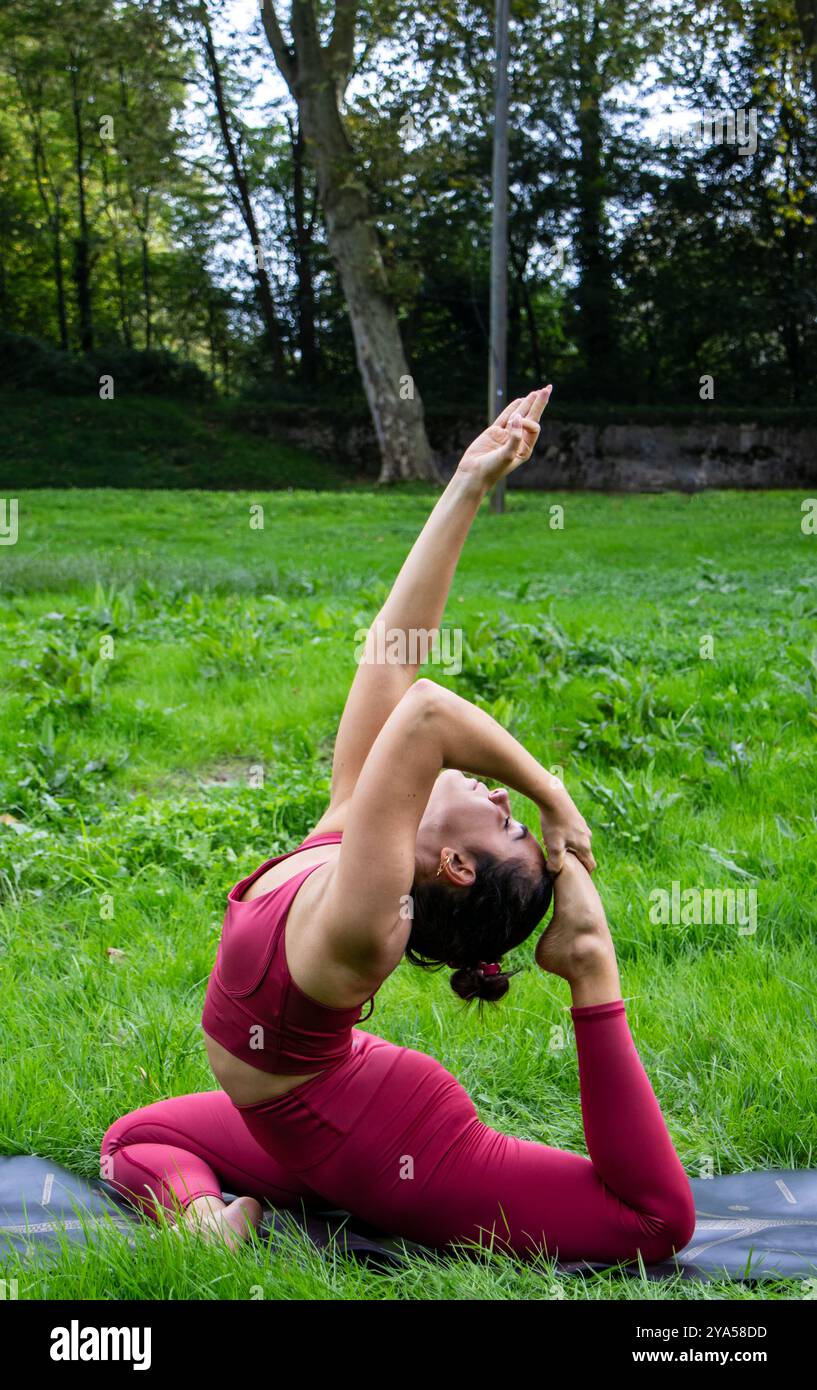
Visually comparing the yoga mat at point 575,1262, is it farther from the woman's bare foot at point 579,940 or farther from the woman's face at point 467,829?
the woman's face at point 467,829

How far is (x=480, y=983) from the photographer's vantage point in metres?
2.69

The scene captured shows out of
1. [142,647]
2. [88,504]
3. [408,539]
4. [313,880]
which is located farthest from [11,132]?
[313,880]

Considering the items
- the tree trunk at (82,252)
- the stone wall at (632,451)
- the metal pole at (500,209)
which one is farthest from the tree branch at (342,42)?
the tree trunk at (82,252)

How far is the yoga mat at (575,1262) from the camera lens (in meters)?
2.61

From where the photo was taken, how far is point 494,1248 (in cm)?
263

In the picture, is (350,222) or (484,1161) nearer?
(484,1161)

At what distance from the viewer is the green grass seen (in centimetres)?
323

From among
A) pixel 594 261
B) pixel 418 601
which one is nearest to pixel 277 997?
pixel 418 601

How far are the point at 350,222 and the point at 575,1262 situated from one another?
22590 millimetres

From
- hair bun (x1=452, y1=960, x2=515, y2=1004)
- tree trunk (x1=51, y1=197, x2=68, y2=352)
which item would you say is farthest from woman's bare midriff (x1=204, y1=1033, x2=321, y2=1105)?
tree trunk (x1=51, y1=197, x2=68, y2=352)

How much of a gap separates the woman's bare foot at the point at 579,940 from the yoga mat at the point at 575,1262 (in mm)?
613

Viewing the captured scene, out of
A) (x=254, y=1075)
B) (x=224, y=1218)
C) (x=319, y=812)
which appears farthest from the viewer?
(x=319, y=812)

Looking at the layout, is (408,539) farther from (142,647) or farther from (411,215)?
(411,215)

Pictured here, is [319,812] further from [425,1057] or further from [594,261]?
[594,261]
